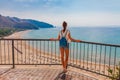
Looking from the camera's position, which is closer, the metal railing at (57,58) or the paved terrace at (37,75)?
the paved terrace at (37,75)

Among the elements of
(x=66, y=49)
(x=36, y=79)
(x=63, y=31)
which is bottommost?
(x=36, y=79)

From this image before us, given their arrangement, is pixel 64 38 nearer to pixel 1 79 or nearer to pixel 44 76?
pixel 44 76

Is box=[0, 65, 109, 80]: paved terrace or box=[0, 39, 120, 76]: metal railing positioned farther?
box=[0, 39, 120, 76]: metal railing

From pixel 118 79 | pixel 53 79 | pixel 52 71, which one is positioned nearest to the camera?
pixel 118 79

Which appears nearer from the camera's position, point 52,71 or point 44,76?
point 44,76

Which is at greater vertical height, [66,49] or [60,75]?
[66,49]

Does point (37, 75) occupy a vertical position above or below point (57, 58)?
above

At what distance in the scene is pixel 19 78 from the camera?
6922 mm

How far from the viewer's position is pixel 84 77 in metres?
7.08

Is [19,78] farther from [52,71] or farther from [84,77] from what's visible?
[84,77]

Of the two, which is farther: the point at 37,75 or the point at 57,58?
the point at 57,58

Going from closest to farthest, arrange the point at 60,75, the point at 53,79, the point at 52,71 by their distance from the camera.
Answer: the point at 53,79
the point at 60,75
the point at 52,71

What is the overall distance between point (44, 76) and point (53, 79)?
51 centimetres

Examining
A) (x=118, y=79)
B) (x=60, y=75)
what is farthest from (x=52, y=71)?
(x=118, y=79)
